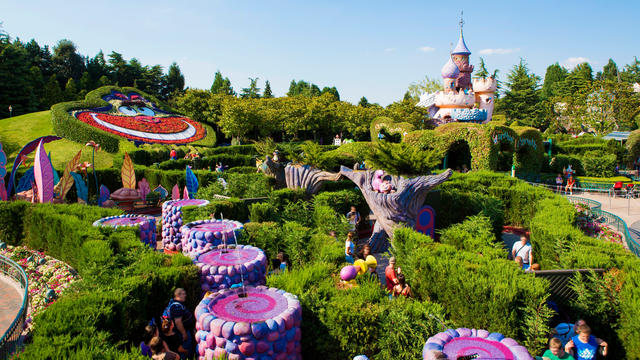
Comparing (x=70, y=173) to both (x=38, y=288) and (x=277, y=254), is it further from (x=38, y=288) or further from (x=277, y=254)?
(x=277, y=254)

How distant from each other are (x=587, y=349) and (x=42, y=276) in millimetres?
11343

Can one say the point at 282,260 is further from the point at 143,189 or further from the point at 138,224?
the point at 143,189

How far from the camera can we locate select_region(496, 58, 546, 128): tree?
6122 centimetres

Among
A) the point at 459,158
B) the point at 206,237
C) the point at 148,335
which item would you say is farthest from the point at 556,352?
the point at 459,158

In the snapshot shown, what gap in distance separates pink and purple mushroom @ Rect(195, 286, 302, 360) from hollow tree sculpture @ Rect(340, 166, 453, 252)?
672 cm

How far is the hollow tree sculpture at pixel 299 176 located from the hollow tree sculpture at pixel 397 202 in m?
2.92

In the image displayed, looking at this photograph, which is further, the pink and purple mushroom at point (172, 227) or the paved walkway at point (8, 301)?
the pink and purple mushroom at point (172, 227)

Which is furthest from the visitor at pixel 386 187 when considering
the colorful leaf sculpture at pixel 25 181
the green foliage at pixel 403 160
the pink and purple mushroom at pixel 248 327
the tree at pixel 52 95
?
the tree at pixel 52 95

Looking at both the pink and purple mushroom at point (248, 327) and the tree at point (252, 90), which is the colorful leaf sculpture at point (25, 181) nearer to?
the pink and purple mushroom at point (248, 327)

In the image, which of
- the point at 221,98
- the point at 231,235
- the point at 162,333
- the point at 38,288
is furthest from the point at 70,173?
the point at 221,98

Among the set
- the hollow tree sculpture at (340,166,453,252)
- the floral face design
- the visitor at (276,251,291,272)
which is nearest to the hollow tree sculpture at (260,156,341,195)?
the hollow tree sculpture at (340,166,453,252)

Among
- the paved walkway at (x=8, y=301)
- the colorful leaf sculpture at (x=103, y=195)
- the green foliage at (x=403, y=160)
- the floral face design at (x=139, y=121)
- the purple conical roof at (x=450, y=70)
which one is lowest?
the paved walkway at (x=8, y=301)

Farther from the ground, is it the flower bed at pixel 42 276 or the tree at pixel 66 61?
the tree at pixel 66 61

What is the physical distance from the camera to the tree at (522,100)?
61.2 meters
